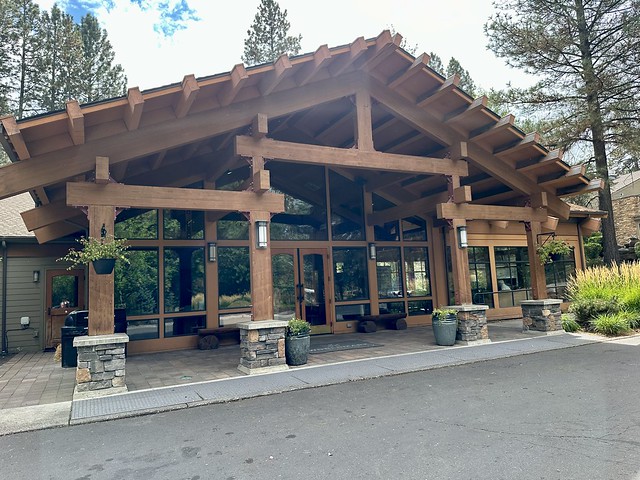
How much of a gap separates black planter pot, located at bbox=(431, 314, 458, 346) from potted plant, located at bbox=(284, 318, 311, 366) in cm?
285

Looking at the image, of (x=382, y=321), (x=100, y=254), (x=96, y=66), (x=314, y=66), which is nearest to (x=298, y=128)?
(x=314, y=66)

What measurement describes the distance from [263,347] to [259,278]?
1.04 meters

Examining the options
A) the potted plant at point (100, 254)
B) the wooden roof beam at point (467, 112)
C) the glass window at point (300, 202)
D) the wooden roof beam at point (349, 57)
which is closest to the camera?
the potted plant at point (100, 254)

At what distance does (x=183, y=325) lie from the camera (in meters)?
9.07

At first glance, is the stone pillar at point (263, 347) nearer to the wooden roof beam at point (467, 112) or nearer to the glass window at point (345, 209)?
the glass window at point (345, 209)

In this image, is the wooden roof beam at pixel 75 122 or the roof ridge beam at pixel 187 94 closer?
the wooden roof beam at pixel 75 122

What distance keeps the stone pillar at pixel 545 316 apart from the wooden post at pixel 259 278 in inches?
248

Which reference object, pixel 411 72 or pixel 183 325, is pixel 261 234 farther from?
pixel 411 72

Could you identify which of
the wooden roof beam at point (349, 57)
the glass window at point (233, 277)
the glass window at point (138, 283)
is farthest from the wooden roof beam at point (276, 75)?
the glass window at point (138, 283)

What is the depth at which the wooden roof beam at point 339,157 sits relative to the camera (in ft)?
22.5

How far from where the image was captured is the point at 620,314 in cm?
948

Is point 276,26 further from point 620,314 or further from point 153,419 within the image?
point 153,419

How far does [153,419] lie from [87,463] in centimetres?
107

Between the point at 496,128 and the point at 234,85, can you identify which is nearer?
the point at 234,85
